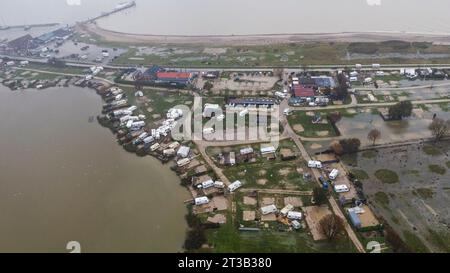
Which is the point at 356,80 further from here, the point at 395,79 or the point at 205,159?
the point at 205,159

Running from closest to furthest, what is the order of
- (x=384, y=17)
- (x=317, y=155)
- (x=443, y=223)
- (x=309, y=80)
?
1. (x=443, y=223)
2. (x=317, y=155)
3. (x=309, y=80)
4. (x=384, y=17)

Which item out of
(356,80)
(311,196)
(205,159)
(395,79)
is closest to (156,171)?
(205,159)

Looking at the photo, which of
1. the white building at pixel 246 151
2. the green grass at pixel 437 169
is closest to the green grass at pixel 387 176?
the green grass at pixel 437 169

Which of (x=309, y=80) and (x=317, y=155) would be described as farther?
(x=309, y=80)

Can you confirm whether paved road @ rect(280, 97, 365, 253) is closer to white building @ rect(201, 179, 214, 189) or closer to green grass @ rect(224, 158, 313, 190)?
green grass @ rect(224, 158, 313, 190)

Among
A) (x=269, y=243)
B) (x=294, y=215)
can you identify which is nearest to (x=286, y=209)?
(x=294, y=215)
